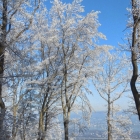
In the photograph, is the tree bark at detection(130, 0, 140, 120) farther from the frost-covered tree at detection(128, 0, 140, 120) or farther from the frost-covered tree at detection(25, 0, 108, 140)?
the frost-covered tree at detection(25, 0, 108, 140)

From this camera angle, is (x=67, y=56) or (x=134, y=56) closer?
(x=134, y=56)

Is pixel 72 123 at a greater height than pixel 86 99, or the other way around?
Answer: pixel 86 99

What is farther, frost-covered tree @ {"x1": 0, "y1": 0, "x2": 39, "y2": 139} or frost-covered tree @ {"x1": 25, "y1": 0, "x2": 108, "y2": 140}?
frost-covered tree @ {"x1": 25, "y1": 0, "x2": 108, "y2": 140}

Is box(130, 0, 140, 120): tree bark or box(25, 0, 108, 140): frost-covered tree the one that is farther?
box(25, 0, 108, 140): frost-covered tree

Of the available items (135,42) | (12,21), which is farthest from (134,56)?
(12,21)

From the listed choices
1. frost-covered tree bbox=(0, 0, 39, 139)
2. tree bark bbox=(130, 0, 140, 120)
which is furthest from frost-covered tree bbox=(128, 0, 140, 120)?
frost-covered tree bbox=(0, 0, 39, 139)

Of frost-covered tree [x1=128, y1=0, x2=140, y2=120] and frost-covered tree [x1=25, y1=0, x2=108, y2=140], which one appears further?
frost-covered tree [x1=25, y1=0, x2=108, y2=140]

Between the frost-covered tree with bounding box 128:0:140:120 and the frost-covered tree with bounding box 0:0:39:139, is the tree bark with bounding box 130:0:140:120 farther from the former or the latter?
the frost-covered tree with bounding box 0:0:39:139

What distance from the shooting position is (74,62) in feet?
44.5

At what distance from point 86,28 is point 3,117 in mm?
8590

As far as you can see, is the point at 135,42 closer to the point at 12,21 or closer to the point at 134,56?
the point at 134,56

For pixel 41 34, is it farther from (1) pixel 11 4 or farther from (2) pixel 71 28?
(1) pixel 11 4

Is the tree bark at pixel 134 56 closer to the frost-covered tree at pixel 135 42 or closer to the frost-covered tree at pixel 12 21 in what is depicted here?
the frost-covered tree at pixel 135 42

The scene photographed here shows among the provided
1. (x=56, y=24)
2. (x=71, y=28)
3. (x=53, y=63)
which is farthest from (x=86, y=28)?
(x=53, y=63)
